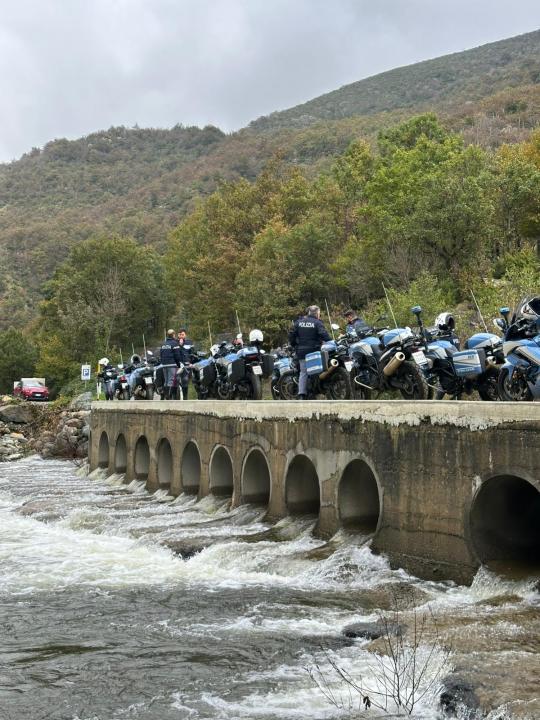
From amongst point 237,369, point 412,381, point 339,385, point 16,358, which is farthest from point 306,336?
point 16,358

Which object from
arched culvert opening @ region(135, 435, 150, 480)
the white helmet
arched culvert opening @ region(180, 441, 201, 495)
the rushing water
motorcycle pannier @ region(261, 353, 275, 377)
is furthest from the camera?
arched culvert opening @ region(135, 435, 150, 480)

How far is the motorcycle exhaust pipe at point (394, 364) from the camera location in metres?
13.6

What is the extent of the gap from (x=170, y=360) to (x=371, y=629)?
54.0 ft

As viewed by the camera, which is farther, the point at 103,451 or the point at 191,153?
the point at 191,153

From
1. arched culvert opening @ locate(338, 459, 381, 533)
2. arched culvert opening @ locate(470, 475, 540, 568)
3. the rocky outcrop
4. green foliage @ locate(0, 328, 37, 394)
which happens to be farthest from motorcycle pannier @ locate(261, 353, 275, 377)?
green foliage @ locate(0, 328, 37, 394)

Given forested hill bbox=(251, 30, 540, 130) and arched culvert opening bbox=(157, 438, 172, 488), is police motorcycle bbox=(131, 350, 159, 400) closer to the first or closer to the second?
arched culvert opening bbox=(157, 438, 172, 488)

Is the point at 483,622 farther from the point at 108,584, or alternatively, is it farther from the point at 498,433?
the point at 108,584

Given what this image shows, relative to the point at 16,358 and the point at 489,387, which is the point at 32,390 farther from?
the point at 489,387

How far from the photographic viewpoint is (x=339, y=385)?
16094mm

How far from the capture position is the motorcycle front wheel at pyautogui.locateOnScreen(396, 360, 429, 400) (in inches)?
537

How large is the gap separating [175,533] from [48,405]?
38285 millimetres

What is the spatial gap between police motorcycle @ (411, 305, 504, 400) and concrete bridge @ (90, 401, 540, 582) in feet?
5.74

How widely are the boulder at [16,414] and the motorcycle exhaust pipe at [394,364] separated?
39.6 m

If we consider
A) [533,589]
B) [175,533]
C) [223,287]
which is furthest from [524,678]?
[223,287]
